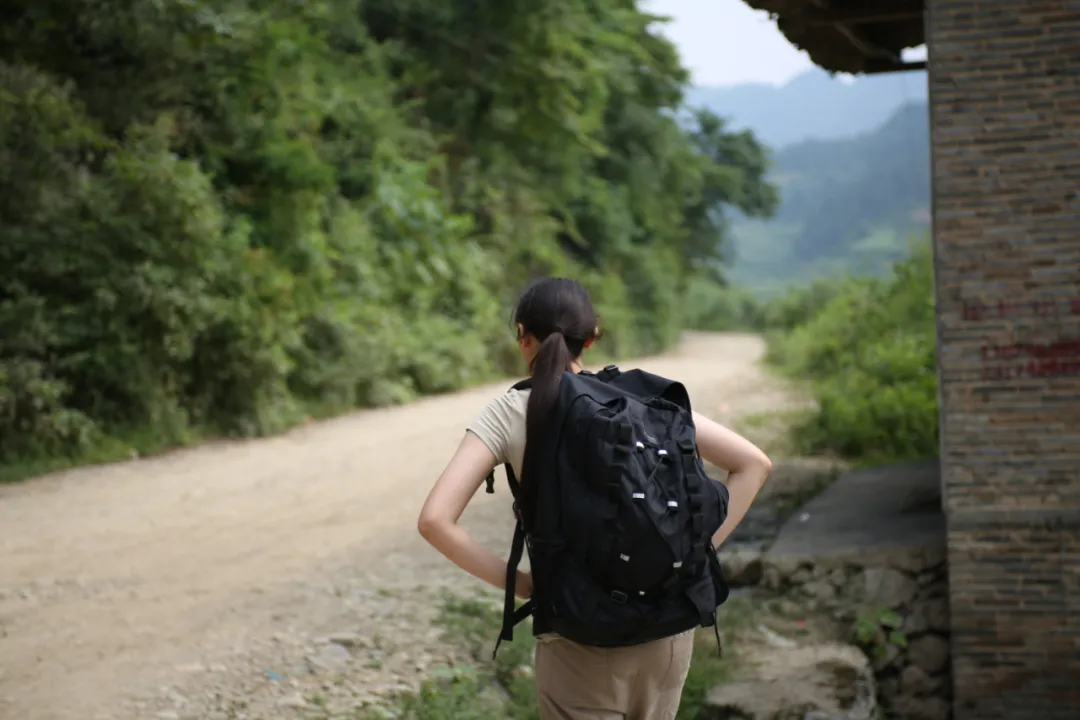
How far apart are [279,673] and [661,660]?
3585 millimetres

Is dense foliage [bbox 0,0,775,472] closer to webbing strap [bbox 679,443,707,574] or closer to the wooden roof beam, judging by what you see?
the wooden roof beam

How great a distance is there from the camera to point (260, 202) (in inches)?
583

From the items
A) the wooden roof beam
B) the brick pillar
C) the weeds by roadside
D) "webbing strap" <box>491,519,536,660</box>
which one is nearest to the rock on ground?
the weeds by roadside

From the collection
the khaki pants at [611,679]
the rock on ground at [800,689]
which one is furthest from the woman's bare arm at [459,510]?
the rock on ground at [800,689]

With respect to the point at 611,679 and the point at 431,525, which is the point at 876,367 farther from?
the point at 431,525

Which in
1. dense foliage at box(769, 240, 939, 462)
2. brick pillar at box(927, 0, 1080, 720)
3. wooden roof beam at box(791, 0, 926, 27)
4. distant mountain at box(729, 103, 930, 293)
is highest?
wooden roof beam at box(791, 0, 926, 27)

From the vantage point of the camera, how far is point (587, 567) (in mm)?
2609

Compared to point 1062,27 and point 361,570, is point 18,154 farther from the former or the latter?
point 1062,27

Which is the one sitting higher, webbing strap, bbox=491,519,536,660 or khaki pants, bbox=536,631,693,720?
webbing strap, bbox=491,519,536,660

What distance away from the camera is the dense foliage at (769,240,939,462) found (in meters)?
12.3

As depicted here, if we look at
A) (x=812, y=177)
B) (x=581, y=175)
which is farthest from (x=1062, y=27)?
(x=812, y=177)

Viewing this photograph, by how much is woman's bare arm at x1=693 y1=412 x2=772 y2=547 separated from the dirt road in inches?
127

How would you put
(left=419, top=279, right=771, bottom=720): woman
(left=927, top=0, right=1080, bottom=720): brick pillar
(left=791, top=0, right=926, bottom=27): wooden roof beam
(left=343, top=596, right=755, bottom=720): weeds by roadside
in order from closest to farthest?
(left=419, top=279, right=771, bottom=720): woman → (left=343, top=596, right=755, bottom=720): weeds by roadside → (left=927, top=0, right=1080, bottom=720): brick pillar → (left=791, top=0, right=926, bottom=27): wooden roof beam

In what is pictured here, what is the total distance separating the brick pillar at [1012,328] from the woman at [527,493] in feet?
13.4
